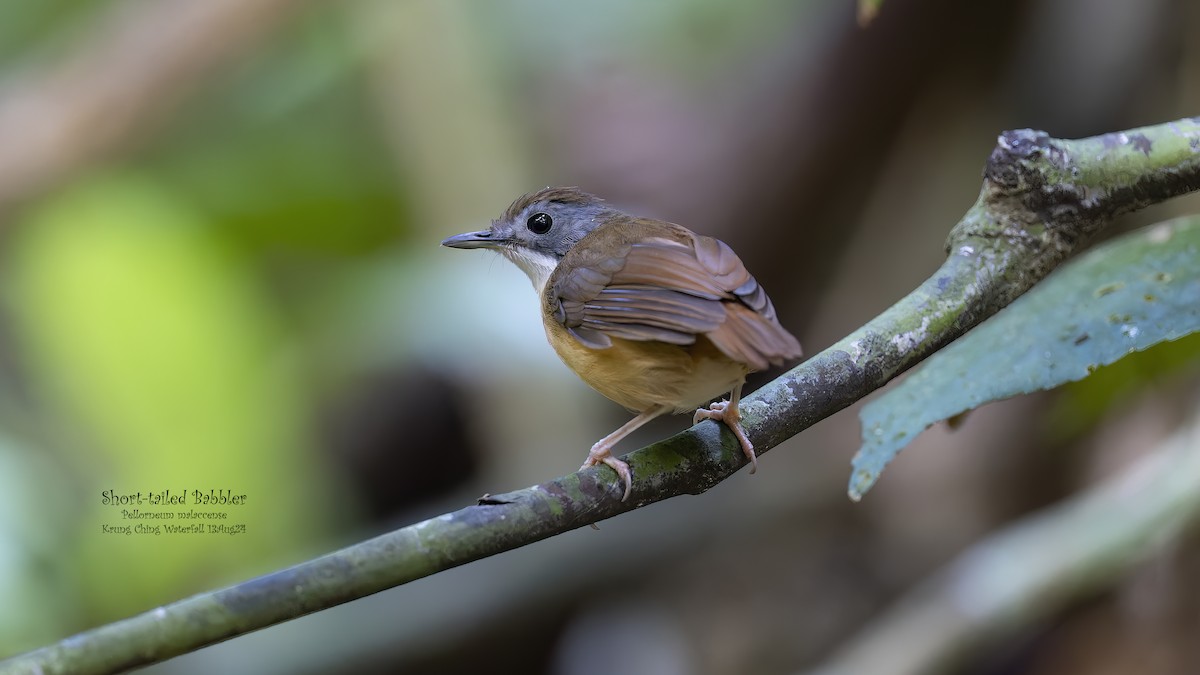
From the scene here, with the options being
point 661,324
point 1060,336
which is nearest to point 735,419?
point 661,324

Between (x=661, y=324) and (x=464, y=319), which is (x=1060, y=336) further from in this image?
(x=464, y=319)

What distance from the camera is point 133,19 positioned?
5004 mm

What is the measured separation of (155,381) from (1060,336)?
3.44 m

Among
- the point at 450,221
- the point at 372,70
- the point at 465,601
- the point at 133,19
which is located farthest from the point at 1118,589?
the point at 133,19

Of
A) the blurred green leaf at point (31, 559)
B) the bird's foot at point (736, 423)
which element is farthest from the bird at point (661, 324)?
the blurred green leaf at point (31, 559)

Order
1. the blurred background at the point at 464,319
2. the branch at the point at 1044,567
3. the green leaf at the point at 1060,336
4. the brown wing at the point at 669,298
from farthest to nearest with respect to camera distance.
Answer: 1. the blurred background at the point at 464,319
2. the branch at the point at 1044,567
3. the brown wing at the point at 669,298
4. the green leaf at the point at 1060,336

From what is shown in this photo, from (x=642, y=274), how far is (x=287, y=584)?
3.82 feet

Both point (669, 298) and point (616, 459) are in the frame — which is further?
point (669, 298)

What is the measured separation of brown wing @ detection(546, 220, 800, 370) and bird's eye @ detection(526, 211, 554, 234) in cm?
48

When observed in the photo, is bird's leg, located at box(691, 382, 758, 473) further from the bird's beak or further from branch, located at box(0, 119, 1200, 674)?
the bird's beak

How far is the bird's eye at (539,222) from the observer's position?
312 cm

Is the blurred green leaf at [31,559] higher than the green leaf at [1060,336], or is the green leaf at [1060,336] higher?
the green leaf at [1060,336]

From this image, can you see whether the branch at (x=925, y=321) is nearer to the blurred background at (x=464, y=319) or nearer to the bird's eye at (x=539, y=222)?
the bird's eye at (x=539, y=222)

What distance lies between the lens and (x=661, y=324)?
85.1 inches
